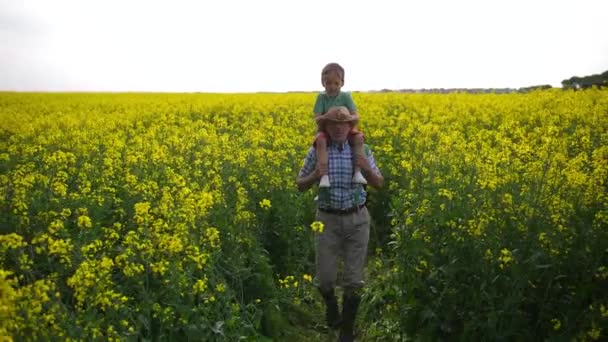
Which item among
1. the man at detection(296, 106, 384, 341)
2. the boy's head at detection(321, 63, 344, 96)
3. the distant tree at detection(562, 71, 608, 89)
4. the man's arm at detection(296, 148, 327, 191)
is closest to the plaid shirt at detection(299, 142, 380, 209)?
the man at detection(296, 106, 384, 341)

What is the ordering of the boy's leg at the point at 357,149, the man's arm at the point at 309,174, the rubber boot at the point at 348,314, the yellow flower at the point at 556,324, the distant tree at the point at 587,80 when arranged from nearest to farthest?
the yellow flower at the point at 556,324 → the boy's leg at the point at 357,149 → the man's arm at the point at 309,174 → the rubber boot at the point at 348,314 → the distant tree at the point at 587,80

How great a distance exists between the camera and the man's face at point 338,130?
4.26m

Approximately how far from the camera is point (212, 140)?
8.30 metres

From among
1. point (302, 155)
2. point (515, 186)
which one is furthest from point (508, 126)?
point (515, 186)

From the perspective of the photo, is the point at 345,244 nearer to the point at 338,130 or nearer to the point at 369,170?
the point at 369,170

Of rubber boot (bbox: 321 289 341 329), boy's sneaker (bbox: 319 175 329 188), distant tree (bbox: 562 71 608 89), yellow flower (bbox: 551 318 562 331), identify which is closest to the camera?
yellow flower (bbox: 551 318 562 331)

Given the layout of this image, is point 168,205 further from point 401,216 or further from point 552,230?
point 552,230

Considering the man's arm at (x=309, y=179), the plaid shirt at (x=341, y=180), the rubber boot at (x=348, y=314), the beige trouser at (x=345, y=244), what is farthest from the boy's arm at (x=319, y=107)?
the rubber boot at (x=348, y=314)

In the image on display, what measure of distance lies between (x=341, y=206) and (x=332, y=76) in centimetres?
106

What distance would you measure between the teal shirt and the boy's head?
0.10 meters

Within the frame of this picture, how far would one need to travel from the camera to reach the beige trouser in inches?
173

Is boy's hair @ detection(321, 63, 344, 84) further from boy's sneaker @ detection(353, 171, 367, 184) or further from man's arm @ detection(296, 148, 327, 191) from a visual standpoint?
boy's sneaker @ detection(353, 171, 367, 184)

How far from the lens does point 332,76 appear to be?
4.21 meters

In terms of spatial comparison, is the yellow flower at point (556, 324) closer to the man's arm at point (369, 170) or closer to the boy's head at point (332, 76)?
the man's arm at point (369, 170)
